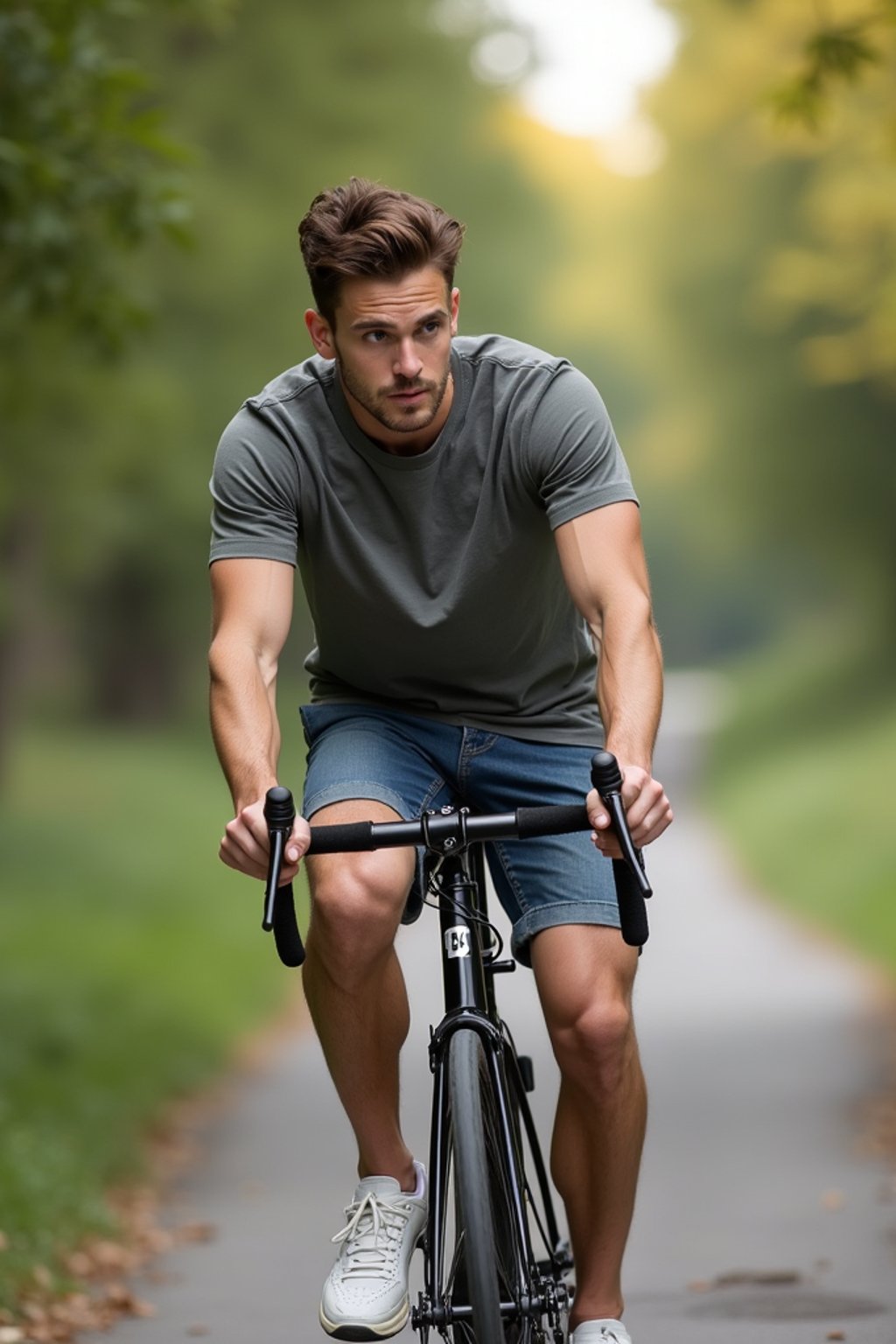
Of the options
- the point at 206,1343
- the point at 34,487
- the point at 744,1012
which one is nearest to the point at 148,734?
the point at 34,487

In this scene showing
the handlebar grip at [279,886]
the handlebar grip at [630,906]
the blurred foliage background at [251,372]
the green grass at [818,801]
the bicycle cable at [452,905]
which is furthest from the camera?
the green grass at [818,801]

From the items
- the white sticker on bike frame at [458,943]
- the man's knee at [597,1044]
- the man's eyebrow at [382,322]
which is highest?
the man's eyebrow at [382,322]

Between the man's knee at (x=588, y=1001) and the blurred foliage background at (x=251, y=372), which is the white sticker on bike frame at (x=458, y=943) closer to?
the man's knee at (x=588, y=1001)

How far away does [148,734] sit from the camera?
29.8 m

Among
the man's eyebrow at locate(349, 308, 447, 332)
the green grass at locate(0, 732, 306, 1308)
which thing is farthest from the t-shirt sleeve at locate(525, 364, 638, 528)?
the green grass at locate(0, 732, 306, 1308)

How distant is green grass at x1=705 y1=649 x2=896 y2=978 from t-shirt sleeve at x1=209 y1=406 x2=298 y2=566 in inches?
423

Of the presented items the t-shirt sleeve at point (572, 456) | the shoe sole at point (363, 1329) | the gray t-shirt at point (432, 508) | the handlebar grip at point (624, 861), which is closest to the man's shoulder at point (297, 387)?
the gray t-shirt at point (432, 508)

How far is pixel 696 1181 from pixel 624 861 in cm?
438

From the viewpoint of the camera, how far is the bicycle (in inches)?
135

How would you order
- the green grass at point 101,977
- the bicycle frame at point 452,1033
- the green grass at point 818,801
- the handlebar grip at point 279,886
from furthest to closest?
the green grass at point 818,801, the green grass at point 101,977, the bicycle frame at point 452,1033, the handlebar grip at point 279,886

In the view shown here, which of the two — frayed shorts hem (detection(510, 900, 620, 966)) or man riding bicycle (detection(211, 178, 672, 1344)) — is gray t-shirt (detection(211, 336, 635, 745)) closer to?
man riding bicycle (detection(211, 178, 672, 1344))

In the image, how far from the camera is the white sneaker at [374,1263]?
3.73 m

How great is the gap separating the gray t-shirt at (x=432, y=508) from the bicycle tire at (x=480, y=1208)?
0.77m

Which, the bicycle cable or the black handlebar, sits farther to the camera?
the bicycle cable
